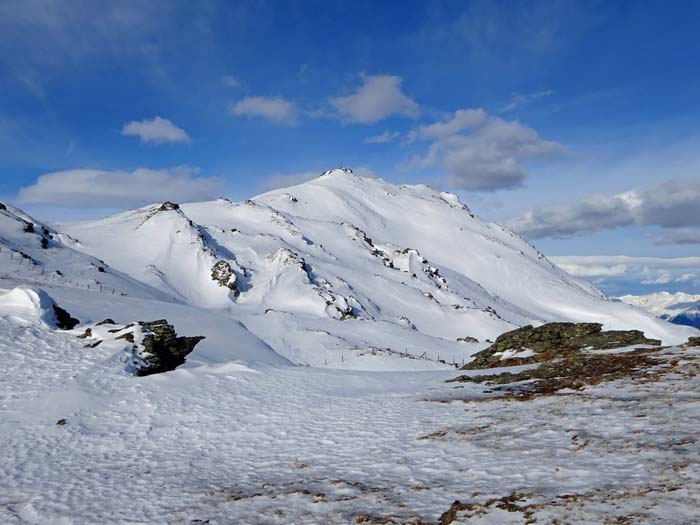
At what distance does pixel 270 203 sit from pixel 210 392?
148m

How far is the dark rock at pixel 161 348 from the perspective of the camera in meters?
24.5

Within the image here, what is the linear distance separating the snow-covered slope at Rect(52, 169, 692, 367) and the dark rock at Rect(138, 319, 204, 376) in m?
21.4

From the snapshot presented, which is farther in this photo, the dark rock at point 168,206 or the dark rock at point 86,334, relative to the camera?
the dark rock at point 168,206

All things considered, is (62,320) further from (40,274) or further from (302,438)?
(40,274)

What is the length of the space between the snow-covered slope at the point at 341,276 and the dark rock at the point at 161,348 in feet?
70.2

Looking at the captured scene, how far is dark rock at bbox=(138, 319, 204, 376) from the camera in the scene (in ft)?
80.4

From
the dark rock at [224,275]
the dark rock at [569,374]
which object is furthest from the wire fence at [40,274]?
the dark rock at [569,374]

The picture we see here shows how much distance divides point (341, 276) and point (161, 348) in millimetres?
80409

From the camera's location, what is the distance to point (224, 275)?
8762 cm

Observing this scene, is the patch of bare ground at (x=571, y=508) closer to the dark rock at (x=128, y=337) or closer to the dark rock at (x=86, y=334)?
the dark rock at (x=128, y=337)

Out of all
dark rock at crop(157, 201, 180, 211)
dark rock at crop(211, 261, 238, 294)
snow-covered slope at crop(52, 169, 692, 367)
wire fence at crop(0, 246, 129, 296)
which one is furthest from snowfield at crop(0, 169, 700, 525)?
dark rock at crop(157, 201, 180, 211)

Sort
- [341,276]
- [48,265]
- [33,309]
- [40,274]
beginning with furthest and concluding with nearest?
1. [341,276]
2. [48,265]
3. [40,274]
4. [33,309]

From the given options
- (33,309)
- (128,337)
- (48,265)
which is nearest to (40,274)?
(48,265)

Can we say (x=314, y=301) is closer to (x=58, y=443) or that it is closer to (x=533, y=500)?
(x=58, y=443)
